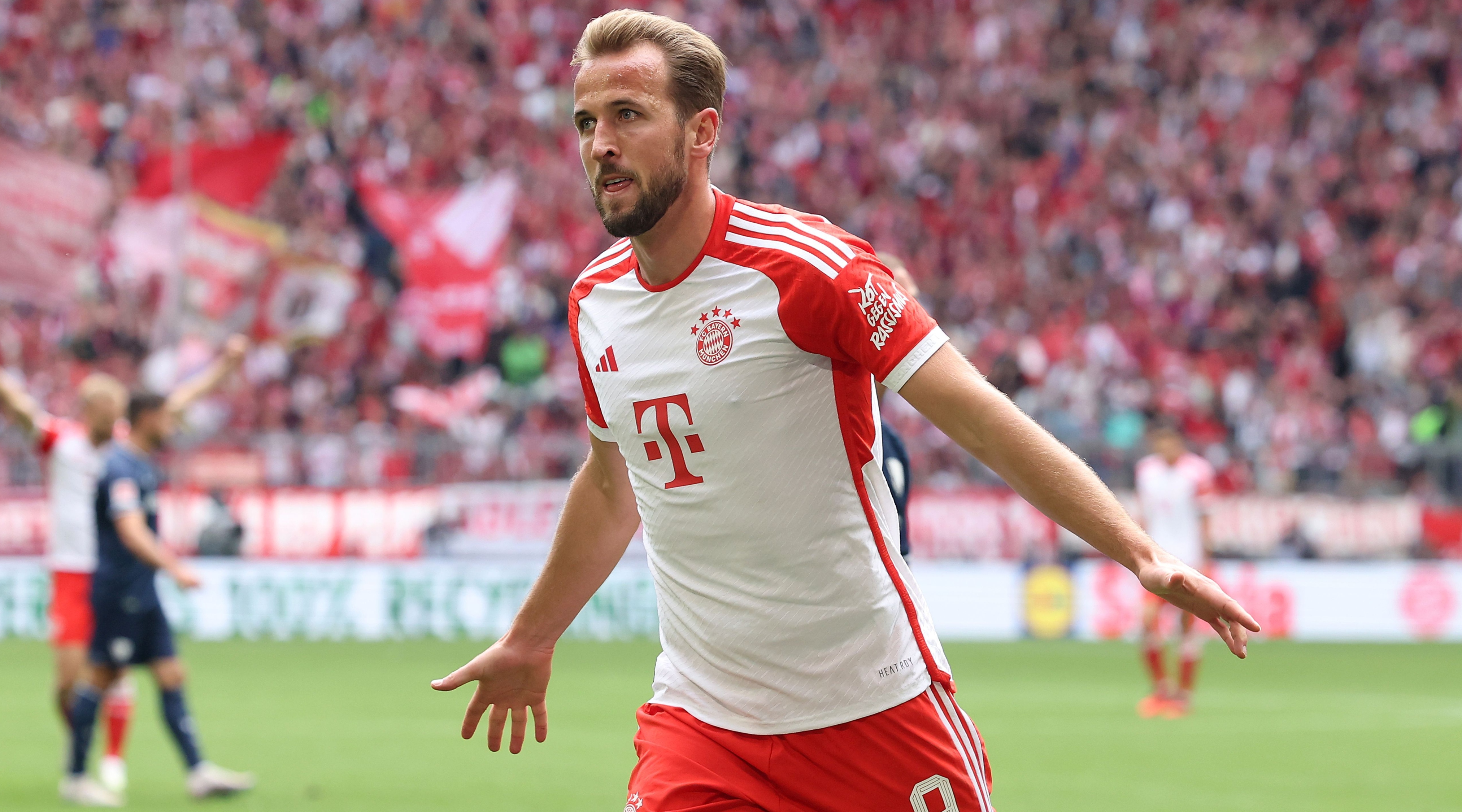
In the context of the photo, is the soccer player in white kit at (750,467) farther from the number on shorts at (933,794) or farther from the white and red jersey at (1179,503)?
the white and red jersey at (1179,503)

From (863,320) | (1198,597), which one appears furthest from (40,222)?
(1198,597)

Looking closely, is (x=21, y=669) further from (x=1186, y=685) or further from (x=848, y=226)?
(x=848, y=226)

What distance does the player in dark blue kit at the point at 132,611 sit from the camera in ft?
30.3

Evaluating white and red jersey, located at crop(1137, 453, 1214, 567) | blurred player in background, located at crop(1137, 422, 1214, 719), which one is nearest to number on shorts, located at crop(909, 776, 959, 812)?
blurred player in background, located at crop(1137, 422, 1214, 719)

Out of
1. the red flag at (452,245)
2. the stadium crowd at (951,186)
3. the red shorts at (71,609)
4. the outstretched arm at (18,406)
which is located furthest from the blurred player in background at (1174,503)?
the red flag at (452,245)

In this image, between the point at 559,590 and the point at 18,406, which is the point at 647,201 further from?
the point at 18,406

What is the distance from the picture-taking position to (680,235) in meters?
3.74

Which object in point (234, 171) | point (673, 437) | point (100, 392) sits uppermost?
point (234, 171)

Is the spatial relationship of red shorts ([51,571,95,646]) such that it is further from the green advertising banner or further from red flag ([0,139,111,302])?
red flag ([0,139,111,302])

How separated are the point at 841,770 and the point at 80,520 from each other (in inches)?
328

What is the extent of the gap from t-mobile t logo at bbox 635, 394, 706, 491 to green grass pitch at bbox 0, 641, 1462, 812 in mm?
5487

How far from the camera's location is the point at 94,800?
29.9 ft

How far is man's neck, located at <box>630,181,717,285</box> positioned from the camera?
372cm

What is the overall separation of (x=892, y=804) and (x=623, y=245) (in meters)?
1.43
